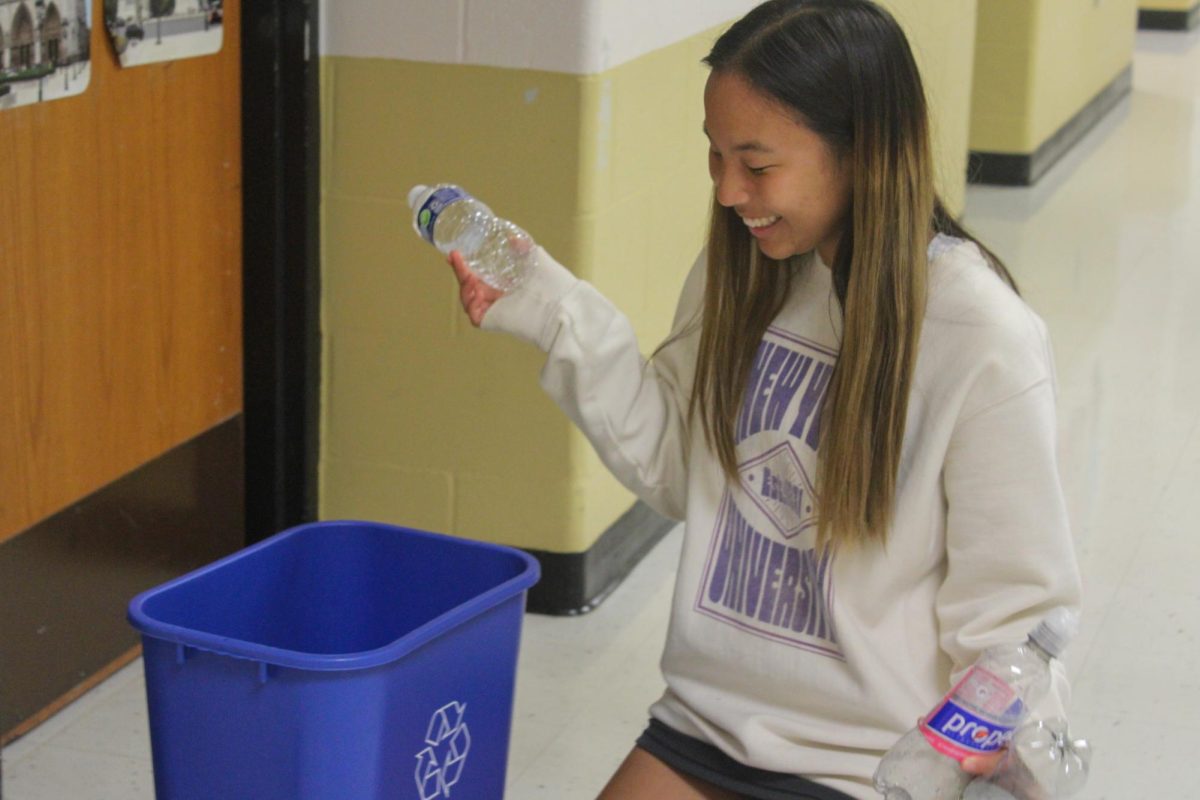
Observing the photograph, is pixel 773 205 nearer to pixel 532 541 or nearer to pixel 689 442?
pixel 689 442

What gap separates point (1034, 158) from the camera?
709 centimetres

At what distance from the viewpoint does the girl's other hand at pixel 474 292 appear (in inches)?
71.8

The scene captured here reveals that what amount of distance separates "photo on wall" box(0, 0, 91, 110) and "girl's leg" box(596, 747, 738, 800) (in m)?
1.25

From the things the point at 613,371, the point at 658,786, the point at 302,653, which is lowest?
the point at 658,786

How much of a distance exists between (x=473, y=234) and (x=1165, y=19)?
10333 millimetres

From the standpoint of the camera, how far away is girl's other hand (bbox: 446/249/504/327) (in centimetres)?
182

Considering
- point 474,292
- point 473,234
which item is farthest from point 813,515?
point 473,234

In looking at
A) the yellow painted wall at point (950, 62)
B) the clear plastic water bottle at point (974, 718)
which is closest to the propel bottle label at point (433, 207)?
the clear plastic water bottle at point (974, 718)

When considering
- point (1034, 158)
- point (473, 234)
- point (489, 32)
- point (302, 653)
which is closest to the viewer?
point (302, 653)

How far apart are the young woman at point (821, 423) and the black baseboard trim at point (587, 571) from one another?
46.5 inches

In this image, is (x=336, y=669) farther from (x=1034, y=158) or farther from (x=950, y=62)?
(x=1034, y=158)

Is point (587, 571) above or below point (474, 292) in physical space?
below

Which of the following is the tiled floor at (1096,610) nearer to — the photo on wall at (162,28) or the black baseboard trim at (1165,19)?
the photo on wall at (162,28)

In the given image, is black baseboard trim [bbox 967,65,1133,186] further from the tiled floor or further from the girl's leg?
the girl's leg
